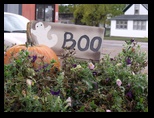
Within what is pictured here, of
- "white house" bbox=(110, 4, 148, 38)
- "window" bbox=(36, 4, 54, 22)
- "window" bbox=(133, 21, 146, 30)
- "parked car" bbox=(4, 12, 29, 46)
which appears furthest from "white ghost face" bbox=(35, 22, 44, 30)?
"window" bbox=(133, 21, 146, 30)

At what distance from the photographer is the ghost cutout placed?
3.24 metres

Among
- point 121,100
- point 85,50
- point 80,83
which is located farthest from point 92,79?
point 85,50

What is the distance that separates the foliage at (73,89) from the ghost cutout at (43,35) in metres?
0.75

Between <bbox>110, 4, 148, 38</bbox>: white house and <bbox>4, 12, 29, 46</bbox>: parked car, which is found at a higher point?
<bbox>110, 4, 148, 38</bbox>: white house

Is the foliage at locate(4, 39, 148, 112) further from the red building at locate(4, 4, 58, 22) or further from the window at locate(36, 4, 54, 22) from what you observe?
the window at locate(36, 4, 54, 22)

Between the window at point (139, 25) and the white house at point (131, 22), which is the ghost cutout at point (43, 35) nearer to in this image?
the white house at point (131, 22)

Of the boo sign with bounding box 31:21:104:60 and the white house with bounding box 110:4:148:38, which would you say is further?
the white house with bounding box 110:4:148:38

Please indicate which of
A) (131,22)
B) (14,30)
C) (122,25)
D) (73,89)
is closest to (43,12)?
(14,30)

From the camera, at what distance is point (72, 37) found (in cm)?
323

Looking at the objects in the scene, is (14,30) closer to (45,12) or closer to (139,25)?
(45,12)

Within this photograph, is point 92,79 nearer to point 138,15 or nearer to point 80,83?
point 80,83

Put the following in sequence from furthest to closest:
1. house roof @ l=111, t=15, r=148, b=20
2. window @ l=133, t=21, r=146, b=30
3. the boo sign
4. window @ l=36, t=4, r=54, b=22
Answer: house roof @ l=111, t=15, r=148, b=20 → window @ l=133, t=21, r=146, b=30 → window @ l=36, t=4, r=54, b=22 → the boo sign

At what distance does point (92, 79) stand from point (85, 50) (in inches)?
35.1
